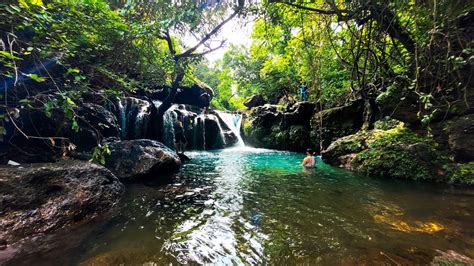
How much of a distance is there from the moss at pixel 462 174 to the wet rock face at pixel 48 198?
874 centimetres

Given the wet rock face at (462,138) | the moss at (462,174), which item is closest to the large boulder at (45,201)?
the moss at (462,174)

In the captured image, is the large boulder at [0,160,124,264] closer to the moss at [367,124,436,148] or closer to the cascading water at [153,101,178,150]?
the moss at [367,124,436,148]

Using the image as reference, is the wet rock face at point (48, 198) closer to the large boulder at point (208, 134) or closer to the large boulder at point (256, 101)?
the large boulder at point (208, 134)

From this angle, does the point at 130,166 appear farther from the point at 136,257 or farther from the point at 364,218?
the point at 364,218

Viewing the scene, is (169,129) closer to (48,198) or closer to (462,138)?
(48,198)

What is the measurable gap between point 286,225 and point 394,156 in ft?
19.2

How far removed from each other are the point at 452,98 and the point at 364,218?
511cm

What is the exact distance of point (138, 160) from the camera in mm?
7652

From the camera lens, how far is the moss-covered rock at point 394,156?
711 cm

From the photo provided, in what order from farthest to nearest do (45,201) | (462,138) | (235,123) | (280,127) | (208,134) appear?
1. (235,123)
2. (208,134)
3. (280,127)
4. (462,138)
5. (45,201)

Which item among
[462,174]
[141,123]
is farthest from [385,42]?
[141,123]

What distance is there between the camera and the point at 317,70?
12828mm

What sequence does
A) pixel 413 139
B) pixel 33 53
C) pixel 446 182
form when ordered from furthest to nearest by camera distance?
1. pixel 413 139
2. pixel 446 182
3. pixel 33 53

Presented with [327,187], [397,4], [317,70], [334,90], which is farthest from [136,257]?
[334,90]
